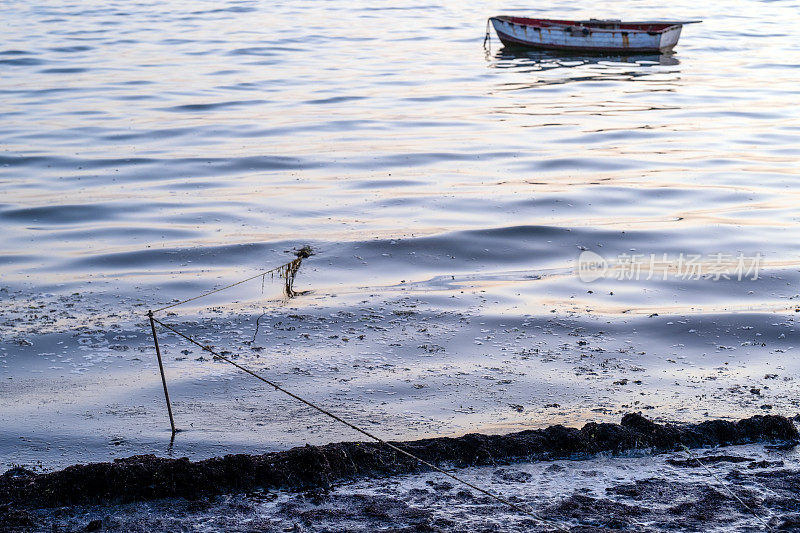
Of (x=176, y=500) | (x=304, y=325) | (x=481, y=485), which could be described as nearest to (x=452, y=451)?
(x=481, y=485)

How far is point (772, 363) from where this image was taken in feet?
18.6

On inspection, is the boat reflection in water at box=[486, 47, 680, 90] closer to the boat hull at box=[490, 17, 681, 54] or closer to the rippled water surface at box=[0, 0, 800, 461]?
the boat hull at box=[490, 17, 681, 54]

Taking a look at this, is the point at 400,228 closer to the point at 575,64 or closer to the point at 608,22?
the point at 575,64

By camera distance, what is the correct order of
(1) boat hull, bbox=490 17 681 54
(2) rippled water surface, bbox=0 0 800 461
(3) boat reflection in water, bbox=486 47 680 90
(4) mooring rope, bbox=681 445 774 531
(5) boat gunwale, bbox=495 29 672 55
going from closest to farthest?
(4) mooring rope, bbox=681 445 774 531 → (2) rippled water surface, bbox=0 0 800 461 → (3) boat reflection in water, bbox=486 47 680 90 → (1) boat hull, bbox=490 17 681 54 → (5) boat gunwale, bbox=495 29 672 55

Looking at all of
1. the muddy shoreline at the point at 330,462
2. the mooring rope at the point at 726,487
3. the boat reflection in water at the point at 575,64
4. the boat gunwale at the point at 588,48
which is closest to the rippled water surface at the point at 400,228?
the boat reflection in water at the point at 575,64

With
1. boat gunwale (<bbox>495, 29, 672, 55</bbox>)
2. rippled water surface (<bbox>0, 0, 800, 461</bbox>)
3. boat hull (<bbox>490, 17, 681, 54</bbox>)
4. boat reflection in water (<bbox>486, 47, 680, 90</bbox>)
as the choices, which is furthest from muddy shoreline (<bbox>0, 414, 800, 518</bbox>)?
boat gunwale (<bbox>495, 29, 672, 55</bbox>)

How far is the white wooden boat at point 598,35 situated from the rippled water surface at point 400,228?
2453 millimetres

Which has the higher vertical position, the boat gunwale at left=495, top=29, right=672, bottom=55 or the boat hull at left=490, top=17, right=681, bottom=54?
the boat hull at left=490, top=17, right=681, bottom=54

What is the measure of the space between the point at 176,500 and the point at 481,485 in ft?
4.25

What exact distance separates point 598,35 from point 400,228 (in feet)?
55.1

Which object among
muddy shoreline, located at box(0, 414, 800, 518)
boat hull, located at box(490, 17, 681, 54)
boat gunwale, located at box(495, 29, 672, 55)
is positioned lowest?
muddy shoreline, located at box(0, 414, 800, 518)

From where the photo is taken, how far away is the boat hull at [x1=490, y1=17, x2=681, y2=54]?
77.6ft

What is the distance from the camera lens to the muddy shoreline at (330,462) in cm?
385

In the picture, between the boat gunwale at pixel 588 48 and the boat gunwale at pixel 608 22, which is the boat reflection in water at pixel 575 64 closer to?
the boat gunwale at pixel 588 48
